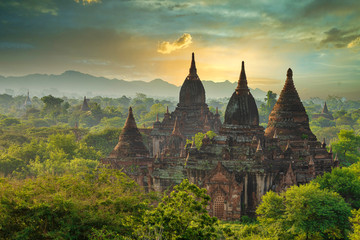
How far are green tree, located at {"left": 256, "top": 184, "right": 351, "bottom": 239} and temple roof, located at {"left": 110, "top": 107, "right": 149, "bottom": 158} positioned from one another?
20205 mm

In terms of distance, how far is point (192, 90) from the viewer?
52.4 metres

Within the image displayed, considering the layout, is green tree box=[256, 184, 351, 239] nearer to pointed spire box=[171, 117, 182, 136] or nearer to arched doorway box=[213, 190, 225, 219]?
arched doorway box=[213, 190, 225, 219]

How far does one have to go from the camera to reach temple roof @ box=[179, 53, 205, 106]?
5253 cm

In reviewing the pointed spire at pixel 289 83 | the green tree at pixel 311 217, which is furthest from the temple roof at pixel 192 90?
the green tree at pixel 311 217

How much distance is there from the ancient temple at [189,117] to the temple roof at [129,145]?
11.3m

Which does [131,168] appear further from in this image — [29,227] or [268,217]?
[29,227]

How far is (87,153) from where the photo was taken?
Result: 2004 inches

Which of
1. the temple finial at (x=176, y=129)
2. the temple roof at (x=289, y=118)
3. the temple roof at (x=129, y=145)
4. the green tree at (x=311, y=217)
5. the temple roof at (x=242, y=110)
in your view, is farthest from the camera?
the temple finial at (x=176, y=129)

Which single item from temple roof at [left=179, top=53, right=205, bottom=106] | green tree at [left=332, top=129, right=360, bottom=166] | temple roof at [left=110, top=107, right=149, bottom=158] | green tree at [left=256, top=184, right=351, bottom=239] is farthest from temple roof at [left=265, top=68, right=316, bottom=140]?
A: temple roof at [left=110, top=107, right=149, bottom=158]

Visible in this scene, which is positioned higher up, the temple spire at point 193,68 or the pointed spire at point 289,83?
the temple spire at point 193,68

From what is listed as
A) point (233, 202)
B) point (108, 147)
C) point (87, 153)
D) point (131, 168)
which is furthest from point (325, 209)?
point (108, 147)

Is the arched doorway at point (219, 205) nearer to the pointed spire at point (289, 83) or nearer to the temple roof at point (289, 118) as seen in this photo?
the temple roof at point (289, 118)

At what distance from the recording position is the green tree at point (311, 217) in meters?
22.3

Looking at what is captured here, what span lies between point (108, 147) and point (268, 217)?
134ft
